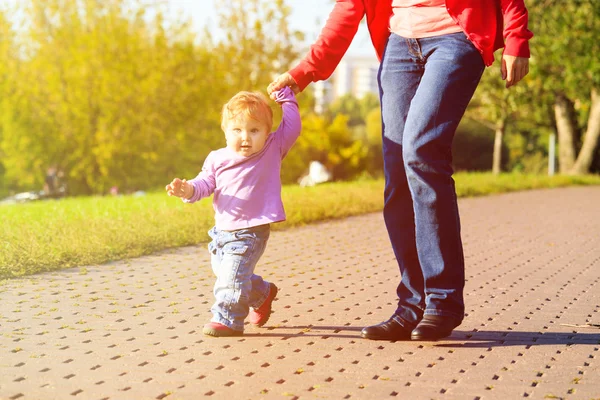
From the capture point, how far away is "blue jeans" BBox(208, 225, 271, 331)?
13.9 ft

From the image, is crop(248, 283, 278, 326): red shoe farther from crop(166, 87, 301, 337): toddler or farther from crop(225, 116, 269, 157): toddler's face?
crop(225, 116, 269, 157): toddler's face

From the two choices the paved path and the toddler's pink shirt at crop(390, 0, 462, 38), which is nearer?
the paved path

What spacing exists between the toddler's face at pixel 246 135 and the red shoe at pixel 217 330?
78 centimetres

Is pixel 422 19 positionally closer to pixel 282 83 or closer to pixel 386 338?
pixel 282 83

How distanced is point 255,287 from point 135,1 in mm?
26205

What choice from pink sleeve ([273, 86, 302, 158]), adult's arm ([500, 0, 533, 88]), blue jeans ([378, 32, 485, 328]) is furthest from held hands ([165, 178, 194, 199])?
adult's arm ([500, 0, 533, 88])

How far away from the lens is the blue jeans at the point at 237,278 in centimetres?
422

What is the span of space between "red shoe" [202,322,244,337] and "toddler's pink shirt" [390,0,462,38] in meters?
1.47

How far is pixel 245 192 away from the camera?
14.3ft

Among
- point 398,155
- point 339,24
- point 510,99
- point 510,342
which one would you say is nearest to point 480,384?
point 510,342

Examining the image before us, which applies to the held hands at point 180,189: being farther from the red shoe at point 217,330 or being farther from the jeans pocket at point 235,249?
the red shoe at point 217,330

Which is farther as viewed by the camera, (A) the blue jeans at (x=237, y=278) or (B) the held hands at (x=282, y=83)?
(B) the held hands at (x=282, y=83)

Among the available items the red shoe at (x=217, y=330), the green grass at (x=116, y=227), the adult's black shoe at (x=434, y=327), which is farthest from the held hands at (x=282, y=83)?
the green grass at (x=116, y=227)

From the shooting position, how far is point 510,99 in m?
28.2
